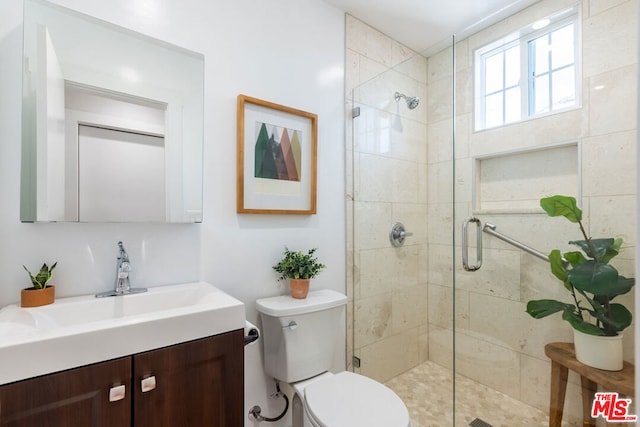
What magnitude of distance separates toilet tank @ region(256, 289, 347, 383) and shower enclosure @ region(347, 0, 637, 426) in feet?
1.48

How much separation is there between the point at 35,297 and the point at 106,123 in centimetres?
66

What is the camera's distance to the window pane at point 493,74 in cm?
184

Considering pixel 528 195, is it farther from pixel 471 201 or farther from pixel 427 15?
pixel 427 15

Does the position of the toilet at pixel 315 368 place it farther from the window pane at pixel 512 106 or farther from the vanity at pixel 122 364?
the window pane at pixel 512 106

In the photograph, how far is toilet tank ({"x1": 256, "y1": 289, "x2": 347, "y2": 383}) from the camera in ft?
4.56

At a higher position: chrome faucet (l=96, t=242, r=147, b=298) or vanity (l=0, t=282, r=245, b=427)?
chrome faucet (l=96, t=242, r=147, b=298)

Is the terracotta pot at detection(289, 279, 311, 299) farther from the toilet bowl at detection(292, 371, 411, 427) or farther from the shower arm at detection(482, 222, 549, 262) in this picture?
the shower arm at detection(482, 222, 549, 262)

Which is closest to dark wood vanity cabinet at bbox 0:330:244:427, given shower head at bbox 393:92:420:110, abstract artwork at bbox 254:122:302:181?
abstract artwork at bbox 254:122:302:181

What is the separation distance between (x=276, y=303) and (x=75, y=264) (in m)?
0.80

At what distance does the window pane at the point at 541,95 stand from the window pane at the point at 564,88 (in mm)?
37

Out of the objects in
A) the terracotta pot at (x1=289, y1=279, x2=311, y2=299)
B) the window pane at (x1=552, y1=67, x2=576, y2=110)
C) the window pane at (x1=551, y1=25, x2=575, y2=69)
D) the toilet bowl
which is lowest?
the toilet bowl

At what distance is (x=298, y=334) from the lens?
4.63 ft

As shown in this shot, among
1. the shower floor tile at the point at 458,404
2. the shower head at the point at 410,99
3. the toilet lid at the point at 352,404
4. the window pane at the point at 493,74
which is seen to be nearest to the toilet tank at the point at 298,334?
the toilet lid at the point at 352,404

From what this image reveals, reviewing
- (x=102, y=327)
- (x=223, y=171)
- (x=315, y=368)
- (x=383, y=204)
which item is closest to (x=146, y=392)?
(x=102, y=327)
